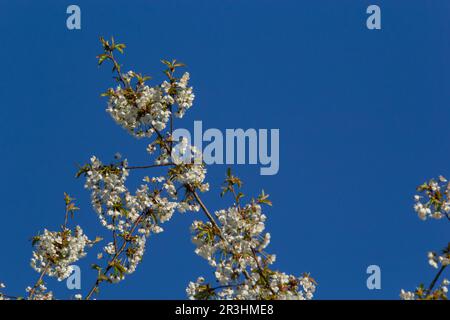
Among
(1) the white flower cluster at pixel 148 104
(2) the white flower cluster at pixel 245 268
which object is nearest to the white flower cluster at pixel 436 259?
(2) the white flower cluster at pixel 245 268

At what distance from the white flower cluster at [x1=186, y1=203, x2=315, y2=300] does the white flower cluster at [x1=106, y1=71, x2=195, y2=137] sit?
167 cm

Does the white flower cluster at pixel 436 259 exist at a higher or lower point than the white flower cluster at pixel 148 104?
lower

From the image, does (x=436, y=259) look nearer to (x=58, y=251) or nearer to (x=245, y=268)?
(x=245, y=268)

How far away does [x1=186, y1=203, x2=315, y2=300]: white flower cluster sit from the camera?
7590mm

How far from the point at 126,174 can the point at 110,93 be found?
110 centimetres

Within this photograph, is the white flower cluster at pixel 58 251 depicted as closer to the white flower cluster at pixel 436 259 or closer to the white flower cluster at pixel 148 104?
the white flower cluster at pixel 148 104

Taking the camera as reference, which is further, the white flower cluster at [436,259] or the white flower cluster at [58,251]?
the white flower cluster at [58,251]

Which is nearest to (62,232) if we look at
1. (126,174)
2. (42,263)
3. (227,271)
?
(42,263)

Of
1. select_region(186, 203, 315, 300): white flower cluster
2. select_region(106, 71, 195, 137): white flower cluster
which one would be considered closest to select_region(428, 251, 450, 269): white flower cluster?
select_region(186, 203, 315, 300): white flower cluster

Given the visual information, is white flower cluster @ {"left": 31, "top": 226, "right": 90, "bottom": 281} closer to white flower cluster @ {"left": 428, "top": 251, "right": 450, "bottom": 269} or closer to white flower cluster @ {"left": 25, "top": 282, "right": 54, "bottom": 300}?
white flower cluster @ {"left": 25, "top": 282, "right": 54, "bottom": 300}

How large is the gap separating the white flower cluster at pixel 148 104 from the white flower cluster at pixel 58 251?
1.76 m

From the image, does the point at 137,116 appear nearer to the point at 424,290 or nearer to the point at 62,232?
the point at 62,232

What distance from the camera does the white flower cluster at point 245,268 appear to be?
24.9 feet
